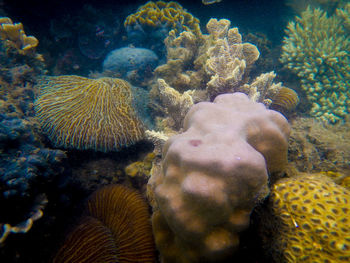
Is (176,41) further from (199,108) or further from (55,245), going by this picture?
(55,245)

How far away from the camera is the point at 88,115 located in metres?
→ 3.54

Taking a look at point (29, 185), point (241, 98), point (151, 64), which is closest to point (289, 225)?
point (241, 98)

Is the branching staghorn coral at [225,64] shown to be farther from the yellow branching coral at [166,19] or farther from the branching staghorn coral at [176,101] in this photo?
the yellow branching coral at [166,19]

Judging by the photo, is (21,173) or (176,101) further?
(176,101)

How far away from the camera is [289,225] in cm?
186

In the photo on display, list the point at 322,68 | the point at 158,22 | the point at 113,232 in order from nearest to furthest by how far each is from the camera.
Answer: the point at 113,232, the point at 158,22, the point at 322,68

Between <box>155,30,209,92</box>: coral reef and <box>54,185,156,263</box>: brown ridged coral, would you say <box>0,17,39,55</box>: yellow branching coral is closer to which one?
<box>155,30,209,92</box>: coral reef

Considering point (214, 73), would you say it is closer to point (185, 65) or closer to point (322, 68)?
point (185, 65)

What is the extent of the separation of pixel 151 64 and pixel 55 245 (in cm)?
528

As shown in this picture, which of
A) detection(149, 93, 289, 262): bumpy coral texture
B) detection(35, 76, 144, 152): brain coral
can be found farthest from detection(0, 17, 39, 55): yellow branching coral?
detection(149, 93, 289, 262): bumpy coral texture

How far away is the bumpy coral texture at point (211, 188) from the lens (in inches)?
63.7

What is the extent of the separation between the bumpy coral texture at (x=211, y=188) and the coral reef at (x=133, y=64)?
14.6 ft

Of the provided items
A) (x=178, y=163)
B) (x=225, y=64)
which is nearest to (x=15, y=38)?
(x=225, y=64)

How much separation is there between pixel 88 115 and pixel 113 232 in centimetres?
213
